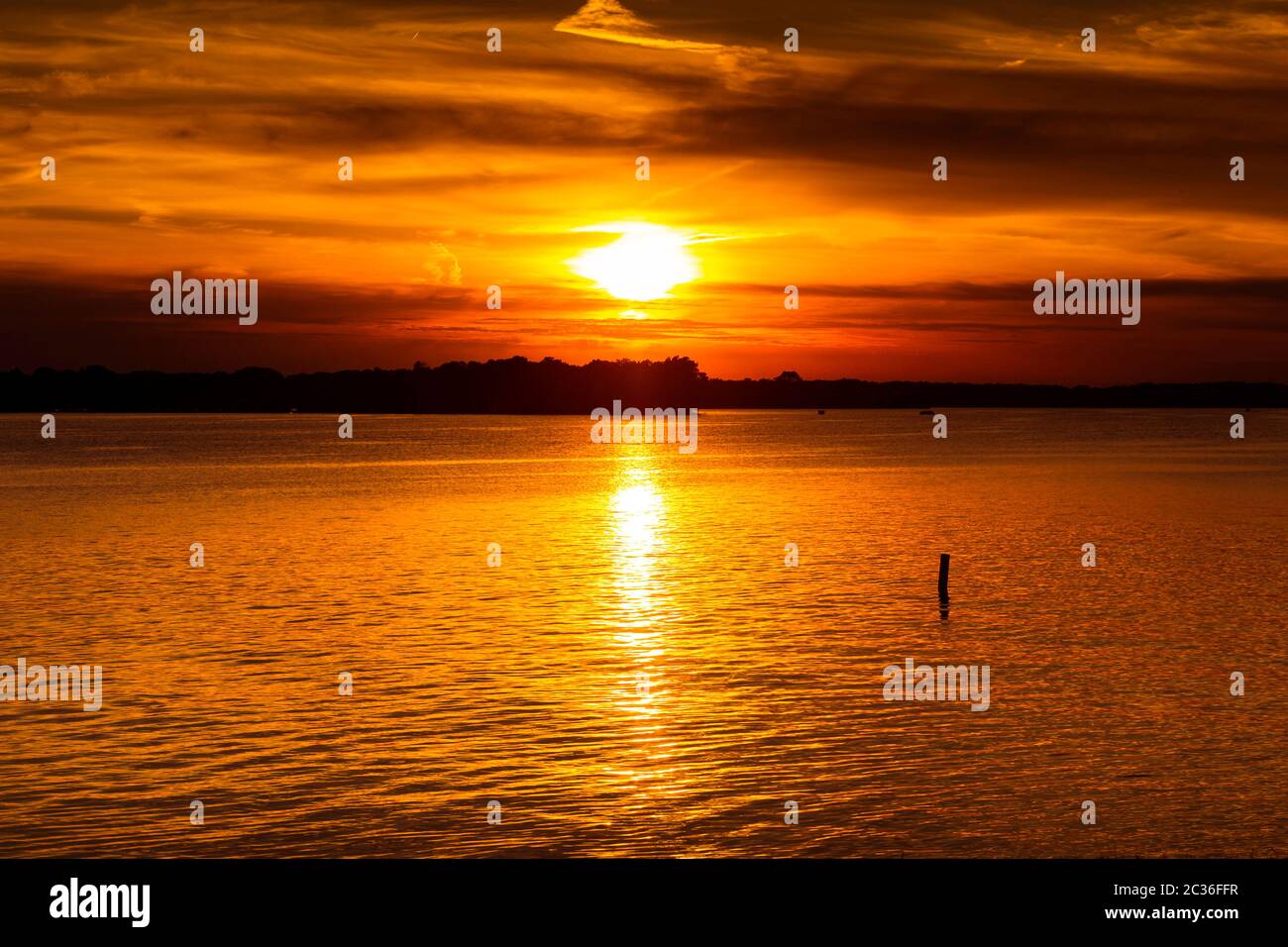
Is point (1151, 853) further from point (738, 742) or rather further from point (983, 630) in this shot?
point (983, 630)

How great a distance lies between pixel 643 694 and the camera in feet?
116

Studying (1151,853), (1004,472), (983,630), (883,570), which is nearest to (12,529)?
(883,570)

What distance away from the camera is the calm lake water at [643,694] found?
77.6ft

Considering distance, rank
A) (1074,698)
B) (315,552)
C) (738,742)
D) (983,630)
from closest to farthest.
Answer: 1. (738,742)
2. (1074,698)
3. (983,630)
4. (315,552)

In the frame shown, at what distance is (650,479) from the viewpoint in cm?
16850

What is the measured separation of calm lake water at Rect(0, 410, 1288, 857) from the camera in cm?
2366

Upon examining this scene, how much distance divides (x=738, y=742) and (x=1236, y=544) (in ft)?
189

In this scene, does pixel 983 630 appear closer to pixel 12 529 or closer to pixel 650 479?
pixel 12 529

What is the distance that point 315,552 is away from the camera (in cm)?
7506
